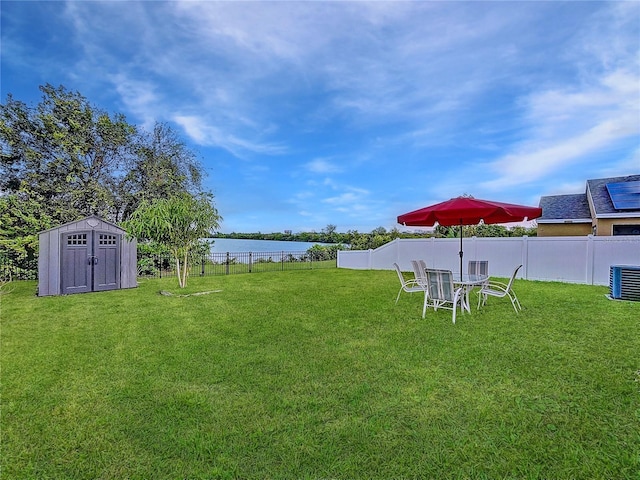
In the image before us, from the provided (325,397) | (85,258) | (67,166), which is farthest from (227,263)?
(325,397)

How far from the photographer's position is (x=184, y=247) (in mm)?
9828

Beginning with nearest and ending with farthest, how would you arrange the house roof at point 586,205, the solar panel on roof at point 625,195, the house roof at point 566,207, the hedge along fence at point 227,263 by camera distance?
1. the solar panel on roof at point 625,195
2. the house roof at point 586,205
3. the house roof at point 566,207
4. the hedge along fence at point 227,263

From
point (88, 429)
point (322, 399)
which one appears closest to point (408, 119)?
point (322, 399)

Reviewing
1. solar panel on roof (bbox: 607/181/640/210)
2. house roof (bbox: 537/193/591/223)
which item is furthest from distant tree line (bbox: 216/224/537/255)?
solar panel on roof (bbox: 607/181/640/210)

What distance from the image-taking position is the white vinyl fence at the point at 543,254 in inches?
351

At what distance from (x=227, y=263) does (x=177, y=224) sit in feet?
16.4

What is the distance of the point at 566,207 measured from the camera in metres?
14.8

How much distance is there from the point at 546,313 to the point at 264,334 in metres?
5.14

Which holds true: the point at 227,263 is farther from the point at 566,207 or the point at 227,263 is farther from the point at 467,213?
the point at 566,207

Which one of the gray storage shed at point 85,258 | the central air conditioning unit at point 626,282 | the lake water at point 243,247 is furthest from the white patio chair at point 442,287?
the lake water at point 243,247

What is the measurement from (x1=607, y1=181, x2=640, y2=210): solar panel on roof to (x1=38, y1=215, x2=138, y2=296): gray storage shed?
1792 cm

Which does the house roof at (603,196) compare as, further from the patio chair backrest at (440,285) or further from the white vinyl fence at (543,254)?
the patio chair backrest at (440,285)

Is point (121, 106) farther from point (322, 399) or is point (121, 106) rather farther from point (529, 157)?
point (529, 157)

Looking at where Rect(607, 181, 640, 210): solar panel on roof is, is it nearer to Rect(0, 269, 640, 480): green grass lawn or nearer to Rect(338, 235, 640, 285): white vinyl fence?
Rect(338, 235, 640, 285): white vinyl fence
